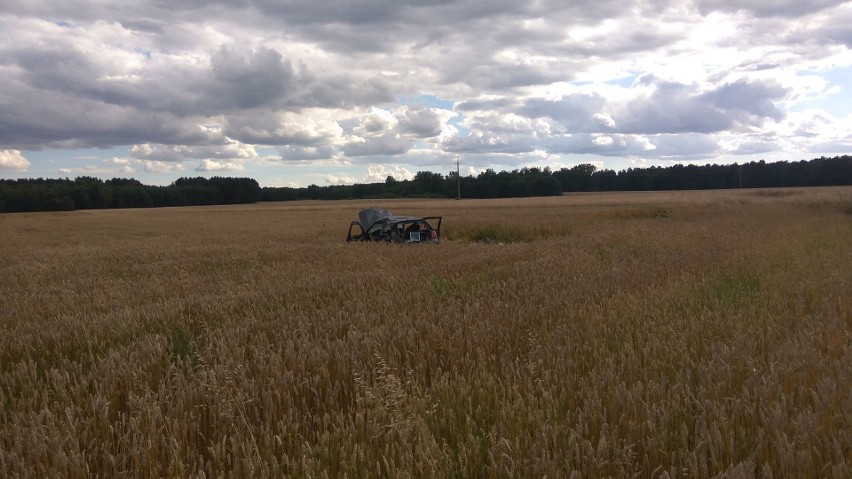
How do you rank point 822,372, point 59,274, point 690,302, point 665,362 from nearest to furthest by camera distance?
point 822,372, point 665,362, point 690,302, point 59,274

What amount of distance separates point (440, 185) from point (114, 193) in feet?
197

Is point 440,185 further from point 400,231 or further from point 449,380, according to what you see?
point 449,380

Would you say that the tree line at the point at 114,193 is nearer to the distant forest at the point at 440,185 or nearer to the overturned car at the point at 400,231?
the distant forest at the point at 440,185

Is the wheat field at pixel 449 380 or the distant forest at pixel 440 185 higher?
the distant forest at pixel 440 185

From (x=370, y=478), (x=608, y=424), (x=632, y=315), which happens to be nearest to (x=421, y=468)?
(x=370, y=478)

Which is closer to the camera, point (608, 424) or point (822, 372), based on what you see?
point (608, 424)

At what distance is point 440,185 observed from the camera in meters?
115

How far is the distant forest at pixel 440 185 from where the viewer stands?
293ft

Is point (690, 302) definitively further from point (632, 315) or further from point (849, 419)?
point (849, 419)

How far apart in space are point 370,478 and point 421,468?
262 millimetres

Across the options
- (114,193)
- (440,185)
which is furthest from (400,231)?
(440,185)

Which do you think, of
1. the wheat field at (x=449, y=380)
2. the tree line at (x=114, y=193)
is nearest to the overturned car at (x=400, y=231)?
the wheat field at (x=449, y=380)

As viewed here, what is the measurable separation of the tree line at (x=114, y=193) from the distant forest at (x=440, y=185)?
12 cm

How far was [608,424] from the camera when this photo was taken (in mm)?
3068
